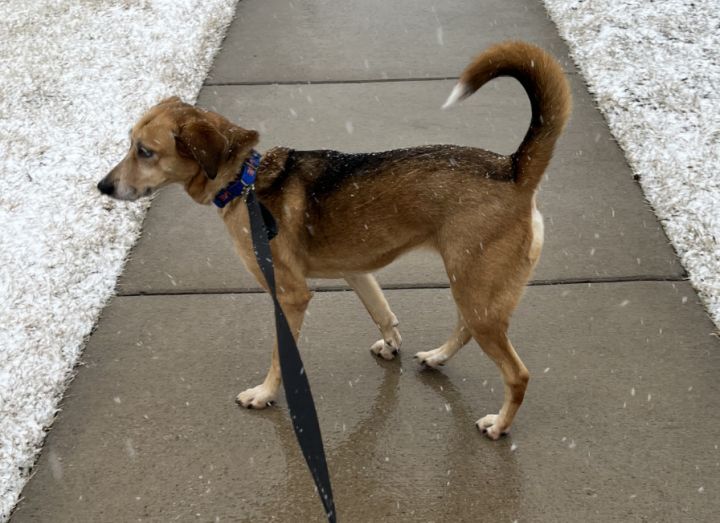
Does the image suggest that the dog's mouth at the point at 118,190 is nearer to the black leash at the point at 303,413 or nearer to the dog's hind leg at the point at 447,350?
the black leash at the point at 303,413

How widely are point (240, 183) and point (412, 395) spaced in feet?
4.31

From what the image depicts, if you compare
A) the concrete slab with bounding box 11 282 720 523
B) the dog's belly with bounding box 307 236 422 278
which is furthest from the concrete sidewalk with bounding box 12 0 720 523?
the dog's belly with bounding box 307 236 422 278

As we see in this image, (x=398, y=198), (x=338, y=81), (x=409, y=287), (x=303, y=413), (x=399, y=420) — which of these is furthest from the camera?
(x=338, y=81)

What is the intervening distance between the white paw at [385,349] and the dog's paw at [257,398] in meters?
0.59

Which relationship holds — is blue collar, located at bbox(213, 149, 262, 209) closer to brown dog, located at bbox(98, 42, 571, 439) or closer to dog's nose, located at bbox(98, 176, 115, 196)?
brown dog, located at bbox(98, 42, 571, 439)

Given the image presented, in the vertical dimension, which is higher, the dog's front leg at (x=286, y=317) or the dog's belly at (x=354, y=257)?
the dog's belly at (x=354, y=257)

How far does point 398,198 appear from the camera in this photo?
3311 mm

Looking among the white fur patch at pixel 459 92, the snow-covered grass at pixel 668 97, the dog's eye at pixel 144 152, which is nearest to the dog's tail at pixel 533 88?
the white fur patch at pixel 459 92

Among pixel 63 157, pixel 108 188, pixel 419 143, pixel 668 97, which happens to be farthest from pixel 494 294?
pixel 63 157

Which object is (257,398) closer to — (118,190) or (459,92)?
(118,190)

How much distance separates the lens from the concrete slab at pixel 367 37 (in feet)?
22.2

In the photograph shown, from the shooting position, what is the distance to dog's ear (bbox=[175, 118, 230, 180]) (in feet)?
10.6

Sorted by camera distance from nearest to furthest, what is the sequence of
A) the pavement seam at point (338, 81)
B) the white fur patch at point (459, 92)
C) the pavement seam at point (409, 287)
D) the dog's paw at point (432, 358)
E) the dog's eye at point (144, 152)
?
1. the white fur patch at point (459, 92)
2. the dog's eye at point (144, 152)
3. the dog's paw at point (432, 358)
4. the pavement seam at point (409, 287)
5. the pavement seam at point (338, 81)

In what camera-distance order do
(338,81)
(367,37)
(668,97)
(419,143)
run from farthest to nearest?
1. (367,37)
2. (338,81)
3. (668,97)
4. (419,143)
